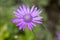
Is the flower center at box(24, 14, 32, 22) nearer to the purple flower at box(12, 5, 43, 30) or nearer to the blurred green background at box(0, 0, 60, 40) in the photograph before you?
the purple flower at box(12, 5, 43, 30)

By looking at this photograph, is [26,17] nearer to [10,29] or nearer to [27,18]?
[27,18]

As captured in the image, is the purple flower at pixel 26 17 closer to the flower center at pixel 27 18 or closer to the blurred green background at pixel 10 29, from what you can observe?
the flower center at pixel 27 18

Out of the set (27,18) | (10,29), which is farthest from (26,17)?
(10,29)

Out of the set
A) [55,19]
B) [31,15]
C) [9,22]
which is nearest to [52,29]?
[55,19]

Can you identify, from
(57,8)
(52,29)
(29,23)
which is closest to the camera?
(29,23)

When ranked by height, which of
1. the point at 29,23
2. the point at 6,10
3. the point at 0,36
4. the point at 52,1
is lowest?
the point at 29,23

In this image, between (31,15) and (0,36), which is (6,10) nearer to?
(0,36)

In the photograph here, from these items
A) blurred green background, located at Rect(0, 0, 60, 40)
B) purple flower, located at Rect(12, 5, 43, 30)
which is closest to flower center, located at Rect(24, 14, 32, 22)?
purple flower, located at Rect(12, 5, 43, 30)

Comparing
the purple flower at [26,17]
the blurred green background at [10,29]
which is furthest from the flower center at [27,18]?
the blurred green background at [10,29]

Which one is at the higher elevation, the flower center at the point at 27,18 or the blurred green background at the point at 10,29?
the blurred green background at the point at 10,29
